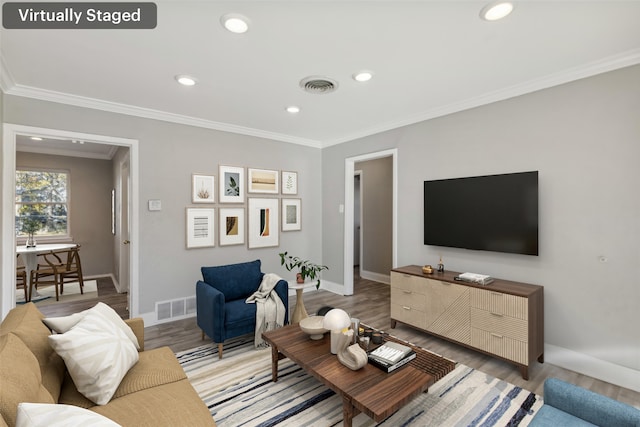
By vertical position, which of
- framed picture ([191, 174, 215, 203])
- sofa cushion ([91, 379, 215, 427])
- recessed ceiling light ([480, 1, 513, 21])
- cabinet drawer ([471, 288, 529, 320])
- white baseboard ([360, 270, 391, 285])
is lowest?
white baseboard ([360, 270, 391, 285])

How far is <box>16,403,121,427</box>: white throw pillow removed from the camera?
90 cm

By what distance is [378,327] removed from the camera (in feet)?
11.4

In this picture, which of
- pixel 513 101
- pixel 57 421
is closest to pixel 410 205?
pixel 513 101

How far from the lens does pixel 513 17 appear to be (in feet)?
6.02

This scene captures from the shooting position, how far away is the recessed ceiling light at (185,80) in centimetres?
261

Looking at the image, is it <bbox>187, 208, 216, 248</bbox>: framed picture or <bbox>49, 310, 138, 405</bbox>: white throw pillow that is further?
<bbox>187, 208, 216, 248</bbox>: framed picture

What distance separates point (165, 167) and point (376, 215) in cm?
379

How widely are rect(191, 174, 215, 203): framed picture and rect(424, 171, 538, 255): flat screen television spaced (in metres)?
2.77

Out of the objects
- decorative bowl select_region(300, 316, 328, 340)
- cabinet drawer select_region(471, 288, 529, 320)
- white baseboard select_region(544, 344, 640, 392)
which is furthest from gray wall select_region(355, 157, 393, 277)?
decorative bowl select_region(300, 316, 328, 340)

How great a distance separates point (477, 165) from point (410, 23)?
1831 millimetres

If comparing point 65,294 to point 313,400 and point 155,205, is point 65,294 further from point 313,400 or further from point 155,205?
point 313,400

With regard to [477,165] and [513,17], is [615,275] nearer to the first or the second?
[477,165]

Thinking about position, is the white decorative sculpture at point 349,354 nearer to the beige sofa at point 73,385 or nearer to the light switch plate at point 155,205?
the beige sofa at point 73,385

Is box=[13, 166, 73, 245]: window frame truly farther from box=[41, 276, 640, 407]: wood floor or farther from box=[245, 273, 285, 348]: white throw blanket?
box=[245, 273, 285, 348]: white throw blanket
